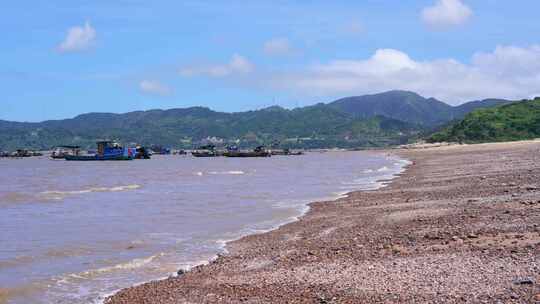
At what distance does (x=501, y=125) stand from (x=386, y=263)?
5205 inches

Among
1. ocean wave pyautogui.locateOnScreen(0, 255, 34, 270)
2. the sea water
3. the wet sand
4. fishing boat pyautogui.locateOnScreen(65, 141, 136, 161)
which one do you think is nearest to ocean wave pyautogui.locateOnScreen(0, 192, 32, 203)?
the sea water

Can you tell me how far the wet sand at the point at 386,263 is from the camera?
Result: 8969mm

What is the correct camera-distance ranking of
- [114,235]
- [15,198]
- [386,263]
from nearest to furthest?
[386,263] < [114,235] < [15,198]

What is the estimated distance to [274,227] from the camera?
65.4 feet

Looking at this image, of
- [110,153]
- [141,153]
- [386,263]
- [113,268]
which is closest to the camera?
[386,263]

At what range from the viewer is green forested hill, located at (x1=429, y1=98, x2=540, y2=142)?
126 m

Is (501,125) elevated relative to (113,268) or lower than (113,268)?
elevated

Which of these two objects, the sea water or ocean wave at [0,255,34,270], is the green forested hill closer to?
the sea water

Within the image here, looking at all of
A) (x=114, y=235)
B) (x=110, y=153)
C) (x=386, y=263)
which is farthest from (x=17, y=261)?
(x=110, y=153)

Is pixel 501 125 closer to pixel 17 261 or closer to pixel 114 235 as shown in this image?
pixel 114 235

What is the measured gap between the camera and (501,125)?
134m

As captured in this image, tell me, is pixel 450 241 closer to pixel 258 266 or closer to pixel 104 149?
pixel 258 266

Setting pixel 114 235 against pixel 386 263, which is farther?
pixel 114 235

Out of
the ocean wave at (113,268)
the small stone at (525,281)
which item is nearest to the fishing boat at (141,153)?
the ocean wave at (113,268)
